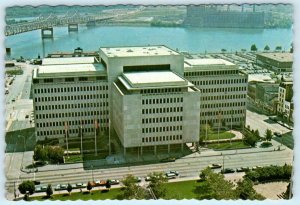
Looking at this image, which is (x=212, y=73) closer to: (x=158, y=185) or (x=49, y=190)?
(x=158, y=185)

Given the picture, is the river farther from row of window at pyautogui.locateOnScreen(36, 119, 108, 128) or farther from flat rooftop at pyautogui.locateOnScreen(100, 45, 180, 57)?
row of window at pyautogui.locateOnScreen(36, 119, 108, 128)

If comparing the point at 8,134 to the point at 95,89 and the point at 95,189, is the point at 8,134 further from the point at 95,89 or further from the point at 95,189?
the point at 95,189

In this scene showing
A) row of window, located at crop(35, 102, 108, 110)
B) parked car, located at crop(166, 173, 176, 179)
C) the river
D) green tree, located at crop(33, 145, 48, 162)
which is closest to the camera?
parked car, located at crop(166, 173, 176, 179)

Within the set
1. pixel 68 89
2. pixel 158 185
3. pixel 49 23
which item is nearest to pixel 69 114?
pixel 68 89

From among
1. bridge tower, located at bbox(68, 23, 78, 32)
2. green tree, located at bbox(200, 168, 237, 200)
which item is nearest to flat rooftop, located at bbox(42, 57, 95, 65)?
green tree, located at bbox(200, 168, 237, 200)

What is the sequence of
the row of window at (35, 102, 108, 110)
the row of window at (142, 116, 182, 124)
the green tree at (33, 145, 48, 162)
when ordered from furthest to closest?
the row of window at (35, 102, 108, 110) → the row of window at (142, 116, 182, 124) → the green tree at (33, 145, 48, 162)

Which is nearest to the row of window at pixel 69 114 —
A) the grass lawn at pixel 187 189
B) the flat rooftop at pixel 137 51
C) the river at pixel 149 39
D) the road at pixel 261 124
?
the flat rooftop at pixel 137 51

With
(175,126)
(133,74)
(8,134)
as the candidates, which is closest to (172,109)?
(175,126)
